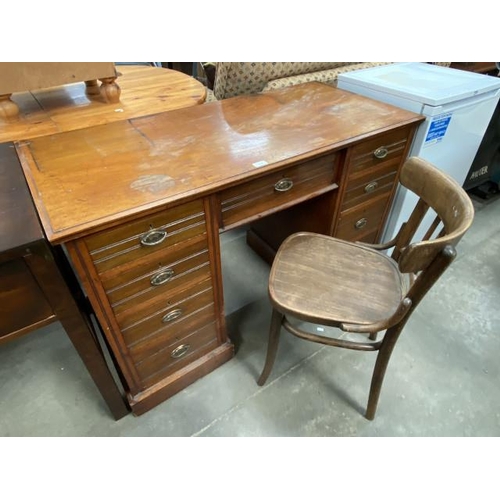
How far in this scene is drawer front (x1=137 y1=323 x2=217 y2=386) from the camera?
112 cm

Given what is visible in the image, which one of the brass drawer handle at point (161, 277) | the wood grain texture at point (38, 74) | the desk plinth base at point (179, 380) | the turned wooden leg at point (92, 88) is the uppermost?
the wood grain texture at point (38, 74)

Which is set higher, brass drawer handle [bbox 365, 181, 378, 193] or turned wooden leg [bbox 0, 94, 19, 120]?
turned wooden leg [bbox 0, 94, 19, 120]

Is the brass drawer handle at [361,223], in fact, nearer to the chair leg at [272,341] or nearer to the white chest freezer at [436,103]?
the white chest freezer at [436,103]

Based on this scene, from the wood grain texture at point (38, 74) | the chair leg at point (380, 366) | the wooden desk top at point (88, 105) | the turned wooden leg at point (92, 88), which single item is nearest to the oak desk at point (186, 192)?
the wooden desk top at point (88, 105)

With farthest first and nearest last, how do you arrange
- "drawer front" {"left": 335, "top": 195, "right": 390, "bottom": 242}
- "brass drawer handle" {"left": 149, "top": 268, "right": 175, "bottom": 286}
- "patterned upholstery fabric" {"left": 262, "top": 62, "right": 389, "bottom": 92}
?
"patterned upholstery fabric" {"left": 262, "top": 62, "right": 389, "bottom": 92} < "drawer front" {"left": 335, "top": 195, "right": 390, "bottom": 242} < "brass drawer handle" {"left": 149, "top": 268, "right": 175, "bottom": 286}

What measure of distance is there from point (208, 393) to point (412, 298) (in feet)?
2.78

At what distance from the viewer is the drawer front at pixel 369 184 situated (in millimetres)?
1271

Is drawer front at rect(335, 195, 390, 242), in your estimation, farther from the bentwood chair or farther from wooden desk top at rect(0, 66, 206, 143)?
wooden desk top at rect(0, 66, 206, 143)

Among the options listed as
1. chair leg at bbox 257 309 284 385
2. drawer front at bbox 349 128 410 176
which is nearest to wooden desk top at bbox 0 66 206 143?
drawer front at bbox 349 128 410 176

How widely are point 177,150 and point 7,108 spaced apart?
69cm

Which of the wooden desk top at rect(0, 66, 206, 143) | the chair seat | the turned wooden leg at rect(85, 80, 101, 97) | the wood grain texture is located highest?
the wood grain texture

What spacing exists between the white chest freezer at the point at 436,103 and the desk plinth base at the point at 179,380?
99 centimetres

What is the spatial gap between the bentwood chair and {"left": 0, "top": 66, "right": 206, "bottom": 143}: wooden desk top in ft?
2.56

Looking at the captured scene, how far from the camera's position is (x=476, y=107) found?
142cm
